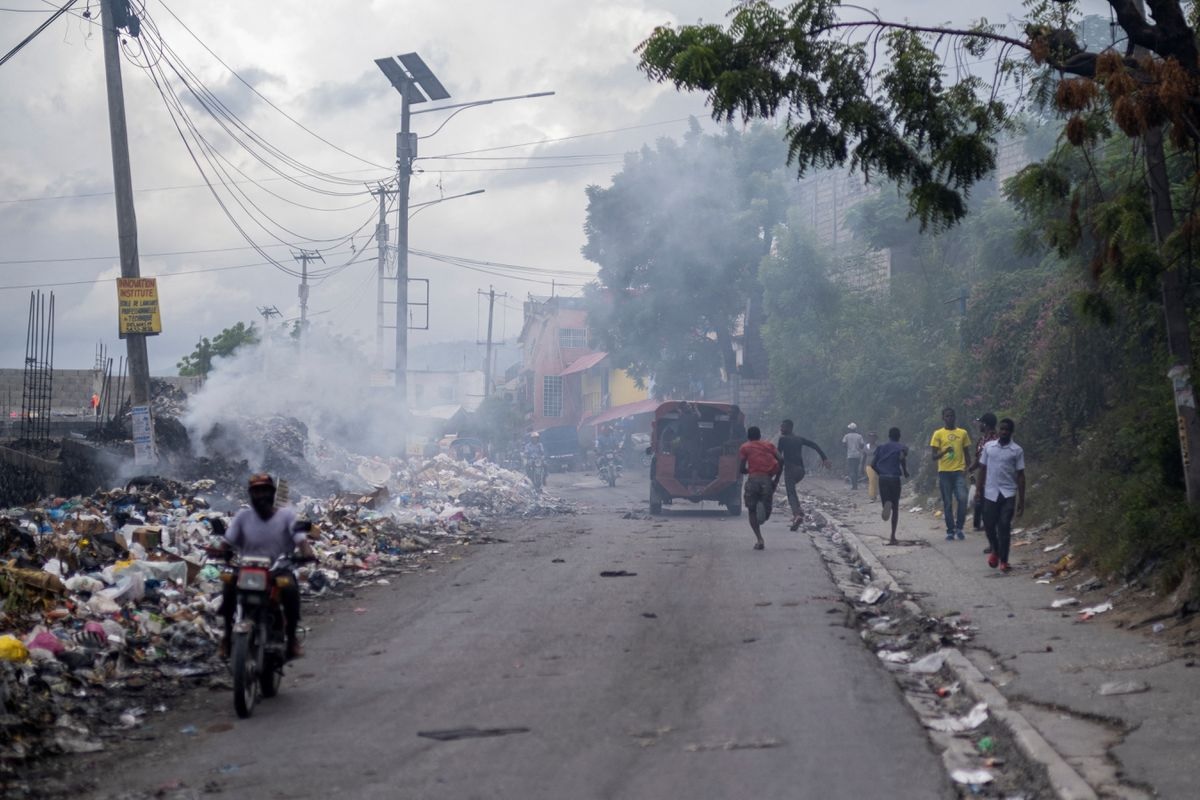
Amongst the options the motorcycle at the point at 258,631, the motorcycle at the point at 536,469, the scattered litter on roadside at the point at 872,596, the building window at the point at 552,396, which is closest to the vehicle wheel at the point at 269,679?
the motorcycle at the point at 258,631

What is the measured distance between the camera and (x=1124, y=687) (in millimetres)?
7406

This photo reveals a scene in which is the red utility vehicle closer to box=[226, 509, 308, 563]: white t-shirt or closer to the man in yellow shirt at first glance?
the man in yellow shirt

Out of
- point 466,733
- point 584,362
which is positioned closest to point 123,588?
point 466,733

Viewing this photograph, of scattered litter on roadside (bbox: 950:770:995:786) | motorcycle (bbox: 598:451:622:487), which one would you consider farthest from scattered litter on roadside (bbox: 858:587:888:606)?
motorcycle (bbox: 598:451:622:487)

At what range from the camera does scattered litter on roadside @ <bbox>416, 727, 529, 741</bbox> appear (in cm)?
652

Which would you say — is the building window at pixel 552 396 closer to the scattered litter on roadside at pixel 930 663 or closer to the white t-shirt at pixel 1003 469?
the white t-shirt at pixel 1003 469

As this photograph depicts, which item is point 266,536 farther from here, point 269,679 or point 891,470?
point 891,470

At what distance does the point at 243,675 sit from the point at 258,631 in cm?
42

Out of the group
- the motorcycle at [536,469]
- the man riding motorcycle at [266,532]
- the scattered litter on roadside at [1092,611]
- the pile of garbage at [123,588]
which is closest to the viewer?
the pile of garbage at [123,588]

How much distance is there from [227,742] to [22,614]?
3.41 meters

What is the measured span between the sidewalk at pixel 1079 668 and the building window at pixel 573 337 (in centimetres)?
6539

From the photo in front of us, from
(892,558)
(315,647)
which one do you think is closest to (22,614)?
(315,647)

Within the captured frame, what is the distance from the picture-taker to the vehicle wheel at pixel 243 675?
715 centimetres

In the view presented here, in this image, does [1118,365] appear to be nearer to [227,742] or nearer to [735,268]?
[227,742]
